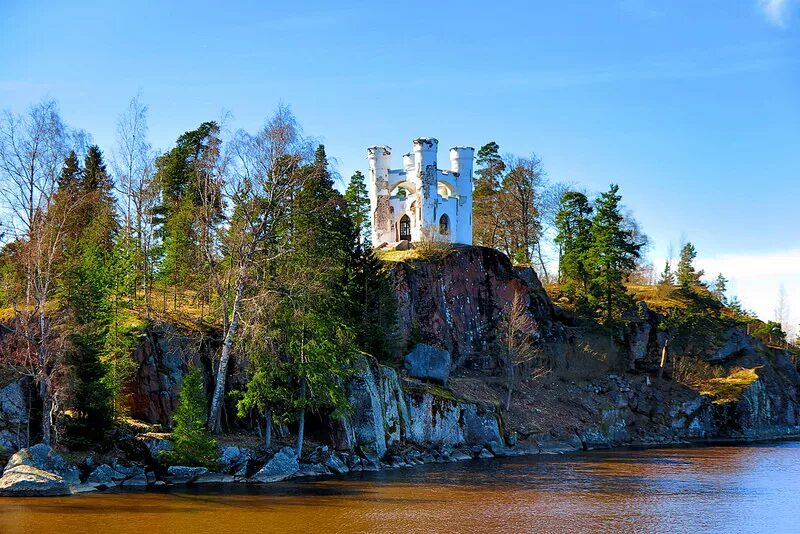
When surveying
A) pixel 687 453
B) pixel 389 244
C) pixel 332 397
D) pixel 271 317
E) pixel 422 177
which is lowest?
pixel 687 453

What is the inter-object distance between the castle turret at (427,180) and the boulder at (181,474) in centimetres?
3505

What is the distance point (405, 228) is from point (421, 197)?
3.32m

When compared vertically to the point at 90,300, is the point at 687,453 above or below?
below

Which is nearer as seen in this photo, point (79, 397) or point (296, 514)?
point (296, 514)

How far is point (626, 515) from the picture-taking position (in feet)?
90.9

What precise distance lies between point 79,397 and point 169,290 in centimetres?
1610

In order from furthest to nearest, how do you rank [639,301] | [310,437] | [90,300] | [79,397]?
[639,301] < [310,437] < [90,300] < [79,397]

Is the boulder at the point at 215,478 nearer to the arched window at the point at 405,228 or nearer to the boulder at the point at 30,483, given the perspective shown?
the boulder at the point at 30,483

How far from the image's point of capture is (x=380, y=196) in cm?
6681

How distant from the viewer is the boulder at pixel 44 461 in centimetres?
2973

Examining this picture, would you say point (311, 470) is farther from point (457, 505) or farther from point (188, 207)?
point (188, 207)

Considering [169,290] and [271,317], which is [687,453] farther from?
[169,290]

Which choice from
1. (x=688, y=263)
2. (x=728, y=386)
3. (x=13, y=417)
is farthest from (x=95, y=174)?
(x=688, y=263)

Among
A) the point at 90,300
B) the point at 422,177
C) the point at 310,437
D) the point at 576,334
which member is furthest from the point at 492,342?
the point at 90,300
